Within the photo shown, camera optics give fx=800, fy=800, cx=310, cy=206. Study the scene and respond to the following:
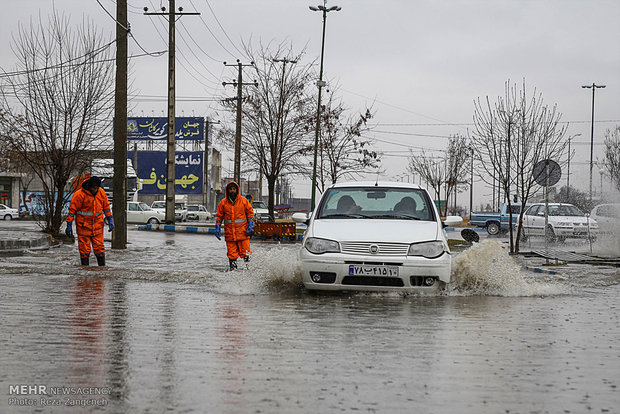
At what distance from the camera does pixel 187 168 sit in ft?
166

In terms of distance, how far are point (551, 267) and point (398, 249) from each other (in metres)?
8.15

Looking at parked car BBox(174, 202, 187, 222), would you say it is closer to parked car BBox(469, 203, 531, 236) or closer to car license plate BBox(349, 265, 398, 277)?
parked car BBox(469, 203, 531, 236)

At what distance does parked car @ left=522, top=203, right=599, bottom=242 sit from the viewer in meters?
29.9

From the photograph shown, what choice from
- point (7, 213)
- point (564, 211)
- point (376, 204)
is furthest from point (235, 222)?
point (7, 213)

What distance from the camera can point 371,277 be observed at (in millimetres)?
9273

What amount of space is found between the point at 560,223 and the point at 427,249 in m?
22.3

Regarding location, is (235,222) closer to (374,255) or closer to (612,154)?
(374,255)

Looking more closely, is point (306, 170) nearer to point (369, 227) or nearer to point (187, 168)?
point (187, 168)

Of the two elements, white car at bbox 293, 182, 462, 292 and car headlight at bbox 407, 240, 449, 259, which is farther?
car headlight at bbox 407, 240, 449, 259

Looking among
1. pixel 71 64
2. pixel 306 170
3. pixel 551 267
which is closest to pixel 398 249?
pixel 551 267

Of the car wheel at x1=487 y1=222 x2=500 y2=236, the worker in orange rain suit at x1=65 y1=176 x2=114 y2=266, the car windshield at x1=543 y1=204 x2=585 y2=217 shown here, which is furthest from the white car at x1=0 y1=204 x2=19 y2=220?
the worker in orange rain suit at x1=65 y1=176 x2=114 y2=266

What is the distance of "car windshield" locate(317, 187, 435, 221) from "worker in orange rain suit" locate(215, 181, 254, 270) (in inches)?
103

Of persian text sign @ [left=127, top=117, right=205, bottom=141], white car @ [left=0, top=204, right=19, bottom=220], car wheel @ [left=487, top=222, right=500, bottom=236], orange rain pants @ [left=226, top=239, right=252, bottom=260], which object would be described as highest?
persian text sign @ [left=127, top=117, right=205, bottom=141]

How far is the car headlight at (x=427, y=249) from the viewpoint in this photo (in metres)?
9.39
